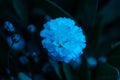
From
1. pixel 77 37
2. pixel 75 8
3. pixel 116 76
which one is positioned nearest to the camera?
pixel 77 37

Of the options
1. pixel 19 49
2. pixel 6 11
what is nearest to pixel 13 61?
pixel 19 49

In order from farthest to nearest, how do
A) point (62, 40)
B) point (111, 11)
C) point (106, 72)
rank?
point (111, 11)
point (106, 72)
point (62, 40)

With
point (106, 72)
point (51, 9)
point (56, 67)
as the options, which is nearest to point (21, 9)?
point (51, 9)

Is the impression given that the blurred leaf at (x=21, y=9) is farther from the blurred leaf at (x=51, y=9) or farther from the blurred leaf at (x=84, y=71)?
the blurred leaf at (x=84, y=71)

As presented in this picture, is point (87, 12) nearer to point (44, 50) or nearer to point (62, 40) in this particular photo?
point (44, 50)

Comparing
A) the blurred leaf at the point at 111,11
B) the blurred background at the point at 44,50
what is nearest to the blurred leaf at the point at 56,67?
the blurred background at the point at 44,50

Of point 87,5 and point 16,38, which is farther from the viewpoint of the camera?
point 87,5

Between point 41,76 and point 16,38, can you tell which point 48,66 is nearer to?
point 41,76
